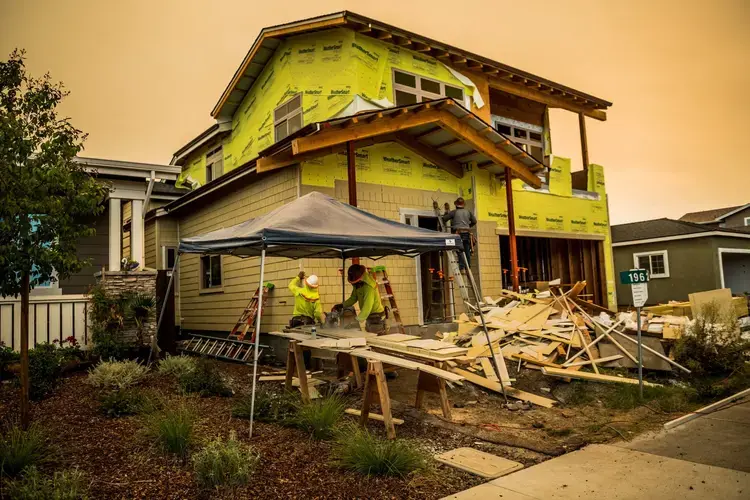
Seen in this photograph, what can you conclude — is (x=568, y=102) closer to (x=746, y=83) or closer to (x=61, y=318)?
Answer: (x=746, y=83)

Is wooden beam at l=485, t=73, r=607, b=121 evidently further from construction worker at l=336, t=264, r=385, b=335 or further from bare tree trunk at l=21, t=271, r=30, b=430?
bare tree trunk at l=21, t=271, r=30, b=430

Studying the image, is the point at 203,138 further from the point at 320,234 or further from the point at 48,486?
the point at 48,486

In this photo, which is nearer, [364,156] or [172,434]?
[172,434]

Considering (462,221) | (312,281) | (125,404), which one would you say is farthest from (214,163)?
(125,404)

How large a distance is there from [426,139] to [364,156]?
2.00 m

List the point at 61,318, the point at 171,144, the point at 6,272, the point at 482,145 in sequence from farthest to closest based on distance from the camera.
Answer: the point at 171,144 < the point at 482,145 < the point at 61,318 < the point at 6,272

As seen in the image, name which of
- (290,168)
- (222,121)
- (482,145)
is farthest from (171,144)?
(482,145)

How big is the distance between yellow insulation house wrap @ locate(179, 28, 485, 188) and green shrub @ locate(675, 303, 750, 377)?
6.72 meters

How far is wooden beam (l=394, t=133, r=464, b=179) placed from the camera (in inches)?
497

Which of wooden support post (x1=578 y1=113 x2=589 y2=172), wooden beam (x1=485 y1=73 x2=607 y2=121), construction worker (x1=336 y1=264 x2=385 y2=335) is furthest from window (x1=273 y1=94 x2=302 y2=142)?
wooden support post (x1=578 y1=113 x2=589 y2=172)

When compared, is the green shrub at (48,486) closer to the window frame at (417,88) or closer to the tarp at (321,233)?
the tarp at (321,233)

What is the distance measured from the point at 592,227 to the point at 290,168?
1171cm

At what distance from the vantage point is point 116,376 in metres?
7.38

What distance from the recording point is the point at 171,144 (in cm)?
2258
